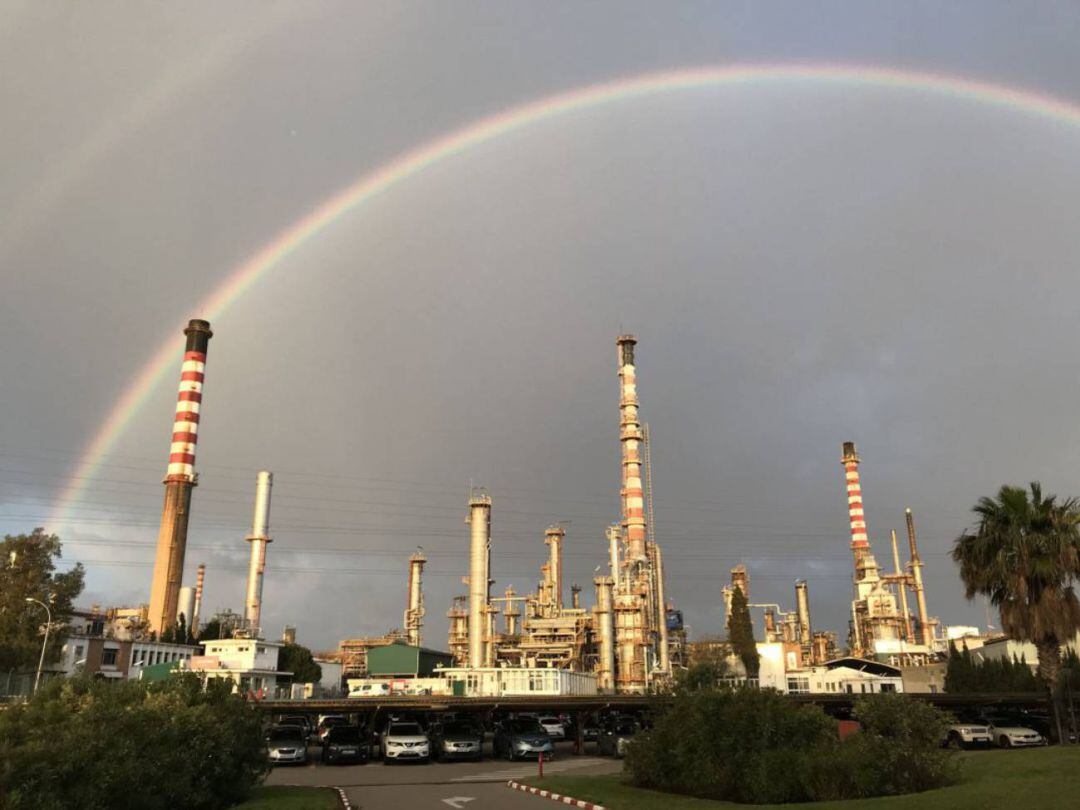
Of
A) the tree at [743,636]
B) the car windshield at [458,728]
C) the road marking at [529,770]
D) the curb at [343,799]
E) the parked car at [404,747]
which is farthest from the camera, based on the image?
the tree at [743,636]

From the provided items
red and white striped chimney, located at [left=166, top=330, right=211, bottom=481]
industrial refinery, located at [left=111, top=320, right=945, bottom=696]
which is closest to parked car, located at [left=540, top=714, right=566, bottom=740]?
industrial refinery, located at [left=111, top=320, right=945, bottom=696]

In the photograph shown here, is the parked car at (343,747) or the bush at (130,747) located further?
the parked car at (343,747)

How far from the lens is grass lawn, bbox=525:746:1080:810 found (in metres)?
15.7

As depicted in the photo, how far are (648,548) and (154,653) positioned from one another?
5514 cm

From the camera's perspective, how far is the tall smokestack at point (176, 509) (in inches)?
3334

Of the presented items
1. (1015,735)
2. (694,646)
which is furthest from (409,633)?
(1015,735)

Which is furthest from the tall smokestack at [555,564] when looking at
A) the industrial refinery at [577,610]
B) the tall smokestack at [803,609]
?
the tall smokestack at [803,609]

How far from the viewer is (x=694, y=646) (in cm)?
13975

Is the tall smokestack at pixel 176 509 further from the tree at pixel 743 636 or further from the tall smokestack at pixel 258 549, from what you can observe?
the tree at pixel 743 636

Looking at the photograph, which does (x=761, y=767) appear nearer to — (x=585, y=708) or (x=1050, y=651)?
(x=1050, y=651)

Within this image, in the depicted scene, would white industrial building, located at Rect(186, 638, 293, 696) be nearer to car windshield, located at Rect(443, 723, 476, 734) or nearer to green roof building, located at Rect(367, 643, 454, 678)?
green roof building, located at Rect(367, 643, 454, 678)

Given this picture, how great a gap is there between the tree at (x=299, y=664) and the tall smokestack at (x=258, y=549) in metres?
7.84

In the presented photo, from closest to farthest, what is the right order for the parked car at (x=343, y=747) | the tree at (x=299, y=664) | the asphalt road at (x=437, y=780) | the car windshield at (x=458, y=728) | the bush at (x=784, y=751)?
the bush at (x=784, y=751) < the asphalt road at (x=437, y=780) < the parked car at (x=343, y=747) < the car windshield at (x=458, y=728) < the tree at (x=299, y=664)

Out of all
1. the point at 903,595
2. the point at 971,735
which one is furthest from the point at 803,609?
the point at 971,735
